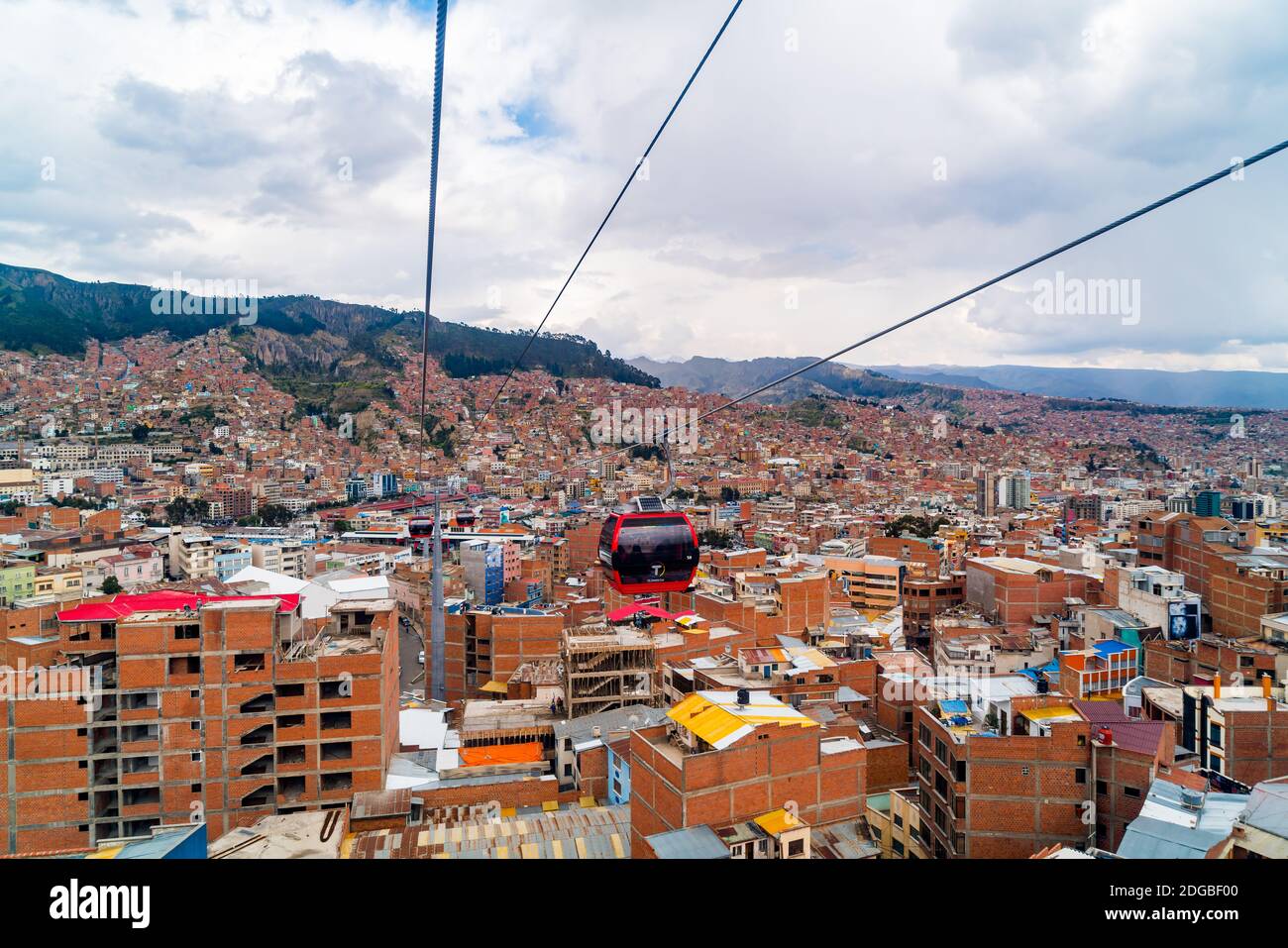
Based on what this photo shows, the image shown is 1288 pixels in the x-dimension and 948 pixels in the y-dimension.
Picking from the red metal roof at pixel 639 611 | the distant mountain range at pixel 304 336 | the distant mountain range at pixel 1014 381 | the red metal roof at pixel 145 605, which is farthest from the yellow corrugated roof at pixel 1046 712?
the distant mountain range at pixel 1014 381

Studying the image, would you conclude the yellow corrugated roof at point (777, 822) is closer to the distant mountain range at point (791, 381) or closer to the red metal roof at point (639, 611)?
the red metal roof at point (639, 611)

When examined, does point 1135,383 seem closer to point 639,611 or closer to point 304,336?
point 304,336

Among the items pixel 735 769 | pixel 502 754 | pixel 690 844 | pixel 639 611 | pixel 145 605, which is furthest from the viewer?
pixel 639 611

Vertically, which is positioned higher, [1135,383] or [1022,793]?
[1135,383]

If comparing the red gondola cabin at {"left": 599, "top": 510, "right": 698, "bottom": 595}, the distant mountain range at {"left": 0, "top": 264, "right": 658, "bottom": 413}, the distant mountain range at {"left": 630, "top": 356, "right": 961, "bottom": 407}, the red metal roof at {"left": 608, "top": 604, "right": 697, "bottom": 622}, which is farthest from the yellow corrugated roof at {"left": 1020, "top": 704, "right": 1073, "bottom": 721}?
the distant mountain range at {"left": 630, "top": 356, "right": 961, "bottom": 407}

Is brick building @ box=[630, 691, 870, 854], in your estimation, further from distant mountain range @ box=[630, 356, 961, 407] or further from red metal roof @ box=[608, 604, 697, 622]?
distant mountain range @ box=[630, 356, 961, 407]

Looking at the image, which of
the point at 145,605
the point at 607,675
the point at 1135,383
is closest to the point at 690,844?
the point at 607,675
